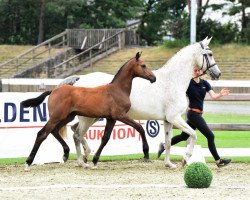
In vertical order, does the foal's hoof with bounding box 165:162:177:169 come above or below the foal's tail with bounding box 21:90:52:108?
below

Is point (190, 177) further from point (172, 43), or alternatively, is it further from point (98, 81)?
point (172, 43)

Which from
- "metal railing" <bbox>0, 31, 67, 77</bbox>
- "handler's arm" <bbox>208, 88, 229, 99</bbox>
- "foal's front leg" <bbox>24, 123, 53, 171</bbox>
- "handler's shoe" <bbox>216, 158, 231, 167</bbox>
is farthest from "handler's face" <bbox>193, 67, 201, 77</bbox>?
"metal railing" <bbox>0, 31, 67, 77</bbox>

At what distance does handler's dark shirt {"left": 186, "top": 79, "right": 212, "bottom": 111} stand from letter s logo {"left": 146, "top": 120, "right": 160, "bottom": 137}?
7.08 feet

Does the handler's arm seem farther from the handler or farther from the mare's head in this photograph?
the mare's head

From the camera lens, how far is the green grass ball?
11.8m

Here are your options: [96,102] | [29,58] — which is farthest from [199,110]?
[29,58]

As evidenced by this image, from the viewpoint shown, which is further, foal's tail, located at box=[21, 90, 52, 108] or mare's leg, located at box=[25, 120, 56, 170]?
foal's tail, located at box=[21, 90, 52, 108]

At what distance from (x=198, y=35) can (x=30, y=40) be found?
14955 millimetres

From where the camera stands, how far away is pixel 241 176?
13.9 metres

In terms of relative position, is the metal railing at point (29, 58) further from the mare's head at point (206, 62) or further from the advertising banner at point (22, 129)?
the mare's head at point (206, 62)

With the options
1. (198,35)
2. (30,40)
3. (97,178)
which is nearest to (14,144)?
(97,178)

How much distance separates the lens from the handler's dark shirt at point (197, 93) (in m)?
15.0

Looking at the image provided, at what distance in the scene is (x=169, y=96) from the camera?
1530 centimetres

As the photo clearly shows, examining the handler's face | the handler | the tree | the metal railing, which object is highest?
the handler's face
